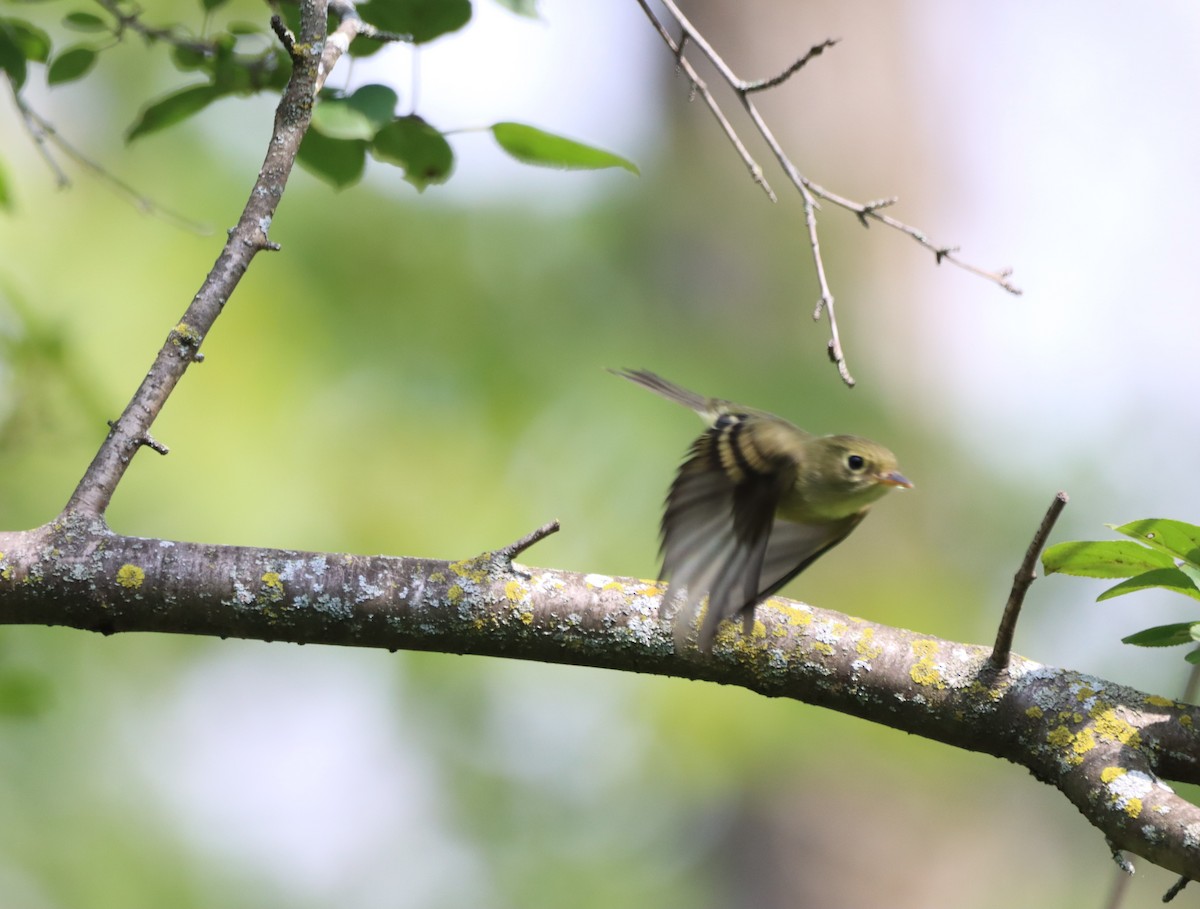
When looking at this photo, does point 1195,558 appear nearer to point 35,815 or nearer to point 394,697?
point 394,697

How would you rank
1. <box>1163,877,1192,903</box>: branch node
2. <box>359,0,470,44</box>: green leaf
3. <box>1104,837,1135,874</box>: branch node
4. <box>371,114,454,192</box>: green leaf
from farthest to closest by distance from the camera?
<box>371,114,454,192</box>: green leaf → <box>359,0,470,44</box>: green leaf → <box>1163,877,1192,903</box>: branch node → <box>1104,837,1135,874</box>: branch node

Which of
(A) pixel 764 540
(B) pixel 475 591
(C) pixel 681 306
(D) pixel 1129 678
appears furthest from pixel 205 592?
(C) pixel 681 306

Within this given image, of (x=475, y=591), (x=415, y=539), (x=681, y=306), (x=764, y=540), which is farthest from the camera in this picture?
(x=681, y=306)

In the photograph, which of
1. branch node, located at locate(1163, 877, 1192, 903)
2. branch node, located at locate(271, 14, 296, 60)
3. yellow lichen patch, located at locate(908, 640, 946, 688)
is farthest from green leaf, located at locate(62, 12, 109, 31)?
branch node, located at locate(1163, 877, 1192, 903)

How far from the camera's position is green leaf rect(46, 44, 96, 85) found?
2.60 meters

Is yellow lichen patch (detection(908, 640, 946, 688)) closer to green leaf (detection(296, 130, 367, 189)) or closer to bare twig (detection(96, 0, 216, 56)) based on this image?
green leaf (detection(296, 130, 367, 189))

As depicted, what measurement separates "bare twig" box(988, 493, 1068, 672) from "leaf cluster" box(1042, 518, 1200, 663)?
16cm

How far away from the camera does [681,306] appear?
10719 mm

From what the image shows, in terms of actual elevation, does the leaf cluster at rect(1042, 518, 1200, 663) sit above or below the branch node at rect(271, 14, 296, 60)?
A: below

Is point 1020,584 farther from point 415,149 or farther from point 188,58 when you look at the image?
point 188,58

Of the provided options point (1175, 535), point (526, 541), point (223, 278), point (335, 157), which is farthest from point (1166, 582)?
point (335, 157)

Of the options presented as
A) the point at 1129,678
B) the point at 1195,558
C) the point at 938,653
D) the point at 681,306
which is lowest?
the point at 938,653

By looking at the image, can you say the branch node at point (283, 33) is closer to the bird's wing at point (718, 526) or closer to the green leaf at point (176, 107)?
the green leaf at point (176, 107)

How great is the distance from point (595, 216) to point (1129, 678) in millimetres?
7585
